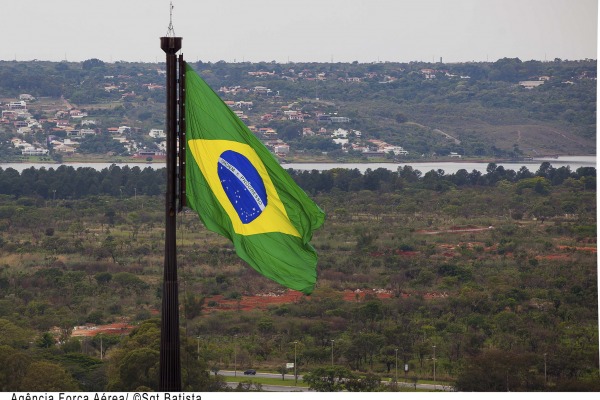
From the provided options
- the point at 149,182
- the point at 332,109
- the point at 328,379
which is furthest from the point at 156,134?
the point at 328,379

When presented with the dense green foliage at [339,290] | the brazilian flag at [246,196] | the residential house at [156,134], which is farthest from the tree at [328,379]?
the residential house at [156,134]

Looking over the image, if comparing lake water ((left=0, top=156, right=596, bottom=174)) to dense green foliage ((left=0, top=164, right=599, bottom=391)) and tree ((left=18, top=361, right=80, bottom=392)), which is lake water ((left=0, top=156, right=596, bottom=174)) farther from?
tree ((left=18, top=361, right=80, bottom=392))

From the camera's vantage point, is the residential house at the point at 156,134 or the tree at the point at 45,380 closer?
the tree at the point at 45,380

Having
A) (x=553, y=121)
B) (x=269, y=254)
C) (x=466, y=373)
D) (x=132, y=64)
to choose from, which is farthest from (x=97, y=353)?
(x=132, y=64)

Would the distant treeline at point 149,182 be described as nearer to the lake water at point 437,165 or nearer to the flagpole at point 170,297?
the lake water at point 437,165

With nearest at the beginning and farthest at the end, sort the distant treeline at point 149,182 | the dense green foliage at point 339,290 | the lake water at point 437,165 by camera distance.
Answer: the dense green foliage at point 339,290, the distant treeline at point 149,182, the lake water at point 437,165

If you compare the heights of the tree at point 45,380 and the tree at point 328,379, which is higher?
the tree at point 45,380

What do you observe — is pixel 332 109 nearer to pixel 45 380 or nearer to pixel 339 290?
pixel 339 290

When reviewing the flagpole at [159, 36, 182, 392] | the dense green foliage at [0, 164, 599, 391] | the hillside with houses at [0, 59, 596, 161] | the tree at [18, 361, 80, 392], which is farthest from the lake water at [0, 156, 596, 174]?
the flagpole at [159, 36, 182, 392]

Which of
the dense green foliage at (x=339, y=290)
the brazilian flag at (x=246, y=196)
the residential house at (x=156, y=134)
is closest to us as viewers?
the brazilian flag at (x=246, y=196)
